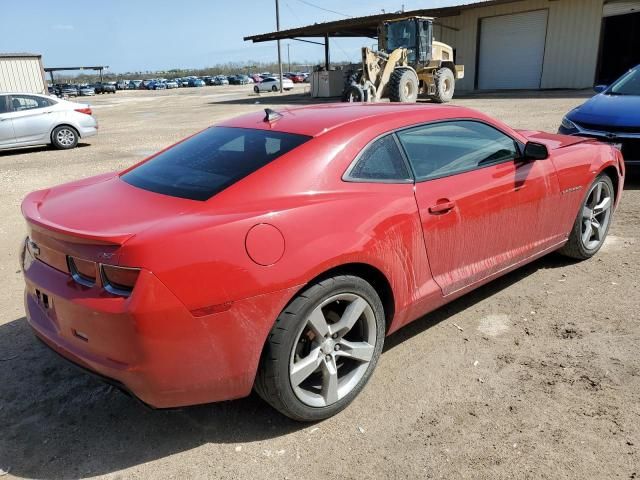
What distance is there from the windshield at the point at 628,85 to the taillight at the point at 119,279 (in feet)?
24.7

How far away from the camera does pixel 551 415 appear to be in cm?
267

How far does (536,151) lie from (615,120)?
12.3ft

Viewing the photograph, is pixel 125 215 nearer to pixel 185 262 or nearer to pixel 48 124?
pixel 185 262

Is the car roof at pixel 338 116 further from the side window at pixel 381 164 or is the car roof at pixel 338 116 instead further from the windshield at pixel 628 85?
the windshield at pixel 628 85

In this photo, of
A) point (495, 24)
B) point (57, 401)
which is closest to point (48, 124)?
point (57, 401)

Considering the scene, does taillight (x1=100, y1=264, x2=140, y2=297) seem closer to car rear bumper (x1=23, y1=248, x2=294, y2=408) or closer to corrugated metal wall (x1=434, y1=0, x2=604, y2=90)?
car rear bumper (x1=23, y1=248, x2=294, y2=408)

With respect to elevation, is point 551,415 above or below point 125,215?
below

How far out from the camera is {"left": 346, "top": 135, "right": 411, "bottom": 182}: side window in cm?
285

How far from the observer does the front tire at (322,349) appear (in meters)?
2.43

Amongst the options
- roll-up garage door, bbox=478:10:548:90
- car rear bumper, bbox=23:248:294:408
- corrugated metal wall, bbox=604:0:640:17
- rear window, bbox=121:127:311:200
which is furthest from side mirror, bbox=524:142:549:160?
roll-up garage door, bbox=478:10:548:90

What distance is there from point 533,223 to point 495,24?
2762 centimetres

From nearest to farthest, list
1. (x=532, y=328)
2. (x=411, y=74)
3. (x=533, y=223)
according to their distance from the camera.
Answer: (x=532, y=328)
(x=533, y=223)
(x=411, y=74)

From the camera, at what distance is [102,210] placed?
2.58m

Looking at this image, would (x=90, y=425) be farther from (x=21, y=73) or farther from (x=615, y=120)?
(x=21, y=73)
